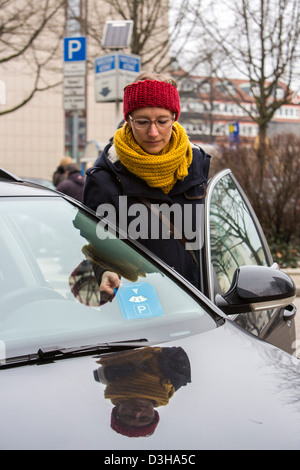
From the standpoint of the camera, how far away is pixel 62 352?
A: 1.90m

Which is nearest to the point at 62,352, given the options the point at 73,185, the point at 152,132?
the point at 152,132

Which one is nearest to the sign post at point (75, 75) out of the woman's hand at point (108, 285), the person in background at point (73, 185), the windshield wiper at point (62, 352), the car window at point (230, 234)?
the person in background at point (73, 185)

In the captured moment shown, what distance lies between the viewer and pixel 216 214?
3.03 metres

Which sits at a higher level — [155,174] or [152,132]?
[152,132]

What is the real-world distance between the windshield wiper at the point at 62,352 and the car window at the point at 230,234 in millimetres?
875

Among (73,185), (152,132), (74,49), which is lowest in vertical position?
(73,185)

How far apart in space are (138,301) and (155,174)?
2.39ft

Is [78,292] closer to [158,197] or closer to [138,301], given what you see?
[138,301]

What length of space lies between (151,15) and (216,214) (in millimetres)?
13177

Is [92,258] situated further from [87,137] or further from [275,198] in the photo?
[87,137]

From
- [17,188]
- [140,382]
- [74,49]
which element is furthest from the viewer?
[74,49]

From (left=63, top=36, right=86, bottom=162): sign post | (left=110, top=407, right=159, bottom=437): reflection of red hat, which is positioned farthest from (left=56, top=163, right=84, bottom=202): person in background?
(left=110, top=407, right=159, bottom=437): reflection of red hat

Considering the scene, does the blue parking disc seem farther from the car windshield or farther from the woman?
the woman

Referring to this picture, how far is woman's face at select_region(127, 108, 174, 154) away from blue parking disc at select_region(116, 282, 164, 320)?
770mm
